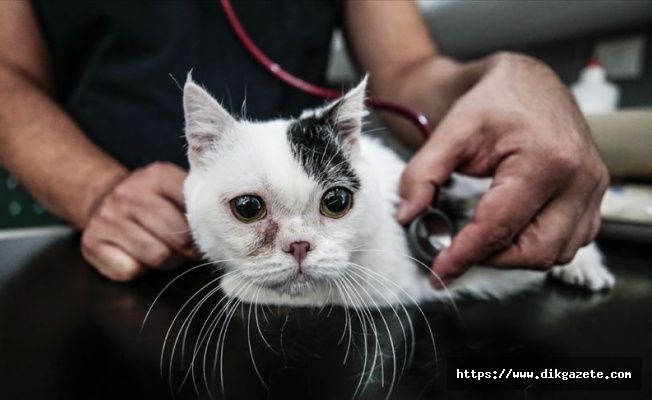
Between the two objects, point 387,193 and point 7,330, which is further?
point 387,193

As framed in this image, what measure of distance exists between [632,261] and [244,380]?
0.68 meters

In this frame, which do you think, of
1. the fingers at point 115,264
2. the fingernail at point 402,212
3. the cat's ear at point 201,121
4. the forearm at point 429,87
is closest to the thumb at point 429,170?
the fingernail at point 402,212

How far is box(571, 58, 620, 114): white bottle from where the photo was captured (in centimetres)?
97

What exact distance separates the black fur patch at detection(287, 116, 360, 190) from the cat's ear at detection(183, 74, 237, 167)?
0.23 ft

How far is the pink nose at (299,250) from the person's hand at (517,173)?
0.18 meters

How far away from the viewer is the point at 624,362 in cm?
38

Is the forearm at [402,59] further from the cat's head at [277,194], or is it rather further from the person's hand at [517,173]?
the cat's head at [277,194]

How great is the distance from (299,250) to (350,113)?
17 cm

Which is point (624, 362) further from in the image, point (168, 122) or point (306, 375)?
point (168, 122)

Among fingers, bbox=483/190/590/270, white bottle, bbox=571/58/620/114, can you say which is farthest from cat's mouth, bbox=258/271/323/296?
white bottle, bbox=571/58/620/114

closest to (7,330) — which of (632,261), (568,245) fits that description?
(568,245)

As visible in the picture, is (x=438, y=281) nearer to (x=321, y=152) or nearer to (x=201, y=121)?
(x=321, y=152)

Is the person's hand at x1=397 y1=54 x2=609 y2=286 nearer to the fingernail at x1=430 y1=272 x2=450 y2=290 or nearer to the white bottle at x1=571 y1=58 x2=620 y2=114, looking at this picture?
the fingernail at x1=430 y1=272 x2=450 y2=290

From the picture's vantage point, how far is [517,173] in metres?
0.51
